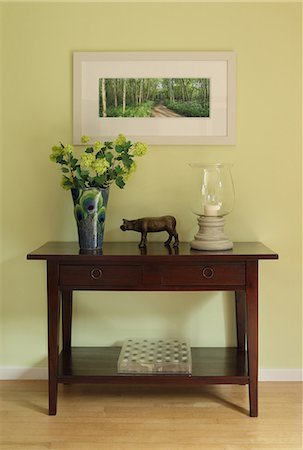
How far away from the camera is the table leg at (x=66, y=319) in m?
3.04

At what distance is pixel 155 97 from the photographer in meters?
3.04

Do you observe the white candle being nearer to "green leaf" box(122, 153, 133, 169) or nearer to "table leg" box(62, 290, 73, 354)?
"green leaf" box(122, 153, 133, 169)

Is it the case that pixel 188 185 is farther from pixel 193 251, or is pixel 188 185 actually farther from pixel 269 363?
pixel 269 363

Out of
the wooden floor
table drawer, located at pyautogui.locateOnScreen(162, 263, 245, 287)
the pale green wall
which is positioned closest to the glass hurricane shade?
the pale green wall

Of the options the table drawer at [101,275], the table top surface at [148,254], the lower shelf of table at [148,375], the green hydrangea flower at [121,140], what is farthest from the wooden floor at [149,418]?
the green hydrangea flower at [121,140]

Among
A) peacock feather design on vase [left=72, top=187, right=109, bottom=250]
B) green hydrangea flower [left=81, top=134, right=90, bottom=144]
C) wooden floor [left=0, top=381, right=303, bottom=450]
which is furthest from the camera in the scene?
green hydrangea flower [left=81, top=134, right=90, bottom=144]

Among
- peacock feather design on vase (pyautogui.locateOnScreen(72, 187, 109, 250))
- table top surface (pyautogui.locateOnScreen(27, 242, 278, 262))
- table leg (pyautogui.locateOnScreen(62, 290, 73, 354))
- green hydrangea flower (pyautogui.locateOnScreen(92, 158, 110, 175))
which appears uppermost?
green hydrangea flower (pyautogui.locateOnScreen(92, 158, 110, 175))

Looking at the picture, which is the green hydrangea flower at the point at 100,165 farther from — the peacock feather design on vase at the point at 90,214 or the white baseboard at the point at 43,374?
the white baseboard at the point at 43,374

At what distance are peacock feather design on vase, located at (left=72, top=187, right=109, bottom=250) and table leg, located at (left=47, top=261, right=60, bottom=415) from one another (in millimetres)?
205

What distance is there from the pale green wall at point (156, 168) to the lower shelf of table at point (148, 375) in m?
0.12

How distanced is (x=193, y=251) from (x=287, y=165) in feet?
2.56

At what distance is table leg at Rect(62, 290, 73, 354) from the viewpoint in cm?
304

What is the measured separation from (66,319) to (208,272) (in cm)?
90

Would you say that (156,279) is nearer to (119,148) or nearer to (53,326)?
(53,326)
